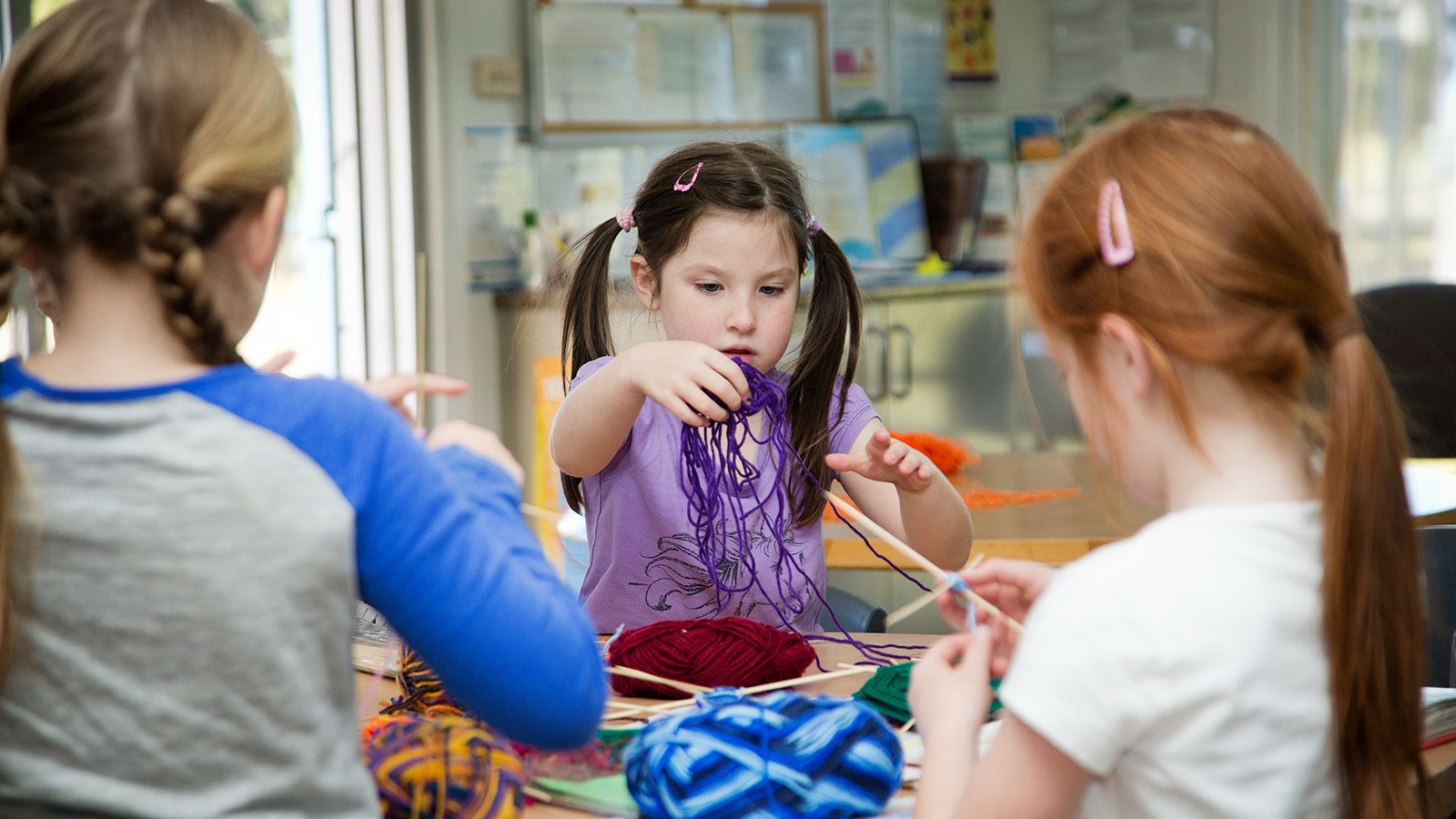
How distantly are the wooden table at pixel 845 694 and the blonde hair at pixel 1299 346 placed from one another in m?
0.14

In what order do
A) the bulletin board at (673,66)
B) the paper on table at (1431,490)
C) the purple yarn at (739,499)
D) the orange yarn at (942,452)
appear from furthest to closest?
the bulletin board at (673,66)
the orange yarn at (942,452)
the paper on table at (1431,490)
the purple yarn at (739,499)

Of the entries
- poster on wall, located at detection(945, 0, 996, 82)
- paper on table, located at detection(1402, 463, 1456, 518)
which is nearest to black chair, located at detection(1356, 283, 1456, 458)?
paper on table, located at detection(1402, 463, 1456, 518)

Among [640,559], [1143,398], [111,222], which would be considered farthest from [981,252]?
[111,222]

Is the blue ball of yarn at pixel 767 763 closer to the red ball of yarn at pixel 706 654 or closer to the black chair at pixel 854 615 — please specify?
the red ball of yarn at pixel 706 654

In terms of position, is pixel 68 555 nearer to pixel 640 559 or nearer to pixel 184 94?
pixel 184 94

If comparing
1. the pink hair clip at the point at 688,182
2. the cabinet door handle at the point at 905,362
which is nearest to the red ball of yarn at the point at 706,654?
the pink hair clip at the point at 688,182

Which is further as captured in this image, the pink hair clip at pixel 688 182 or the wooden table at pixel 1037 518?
the wooden table at pixel 1037 518

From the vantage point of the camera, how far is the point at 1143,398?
0.91 m

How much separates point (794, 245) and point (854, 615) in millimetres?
515

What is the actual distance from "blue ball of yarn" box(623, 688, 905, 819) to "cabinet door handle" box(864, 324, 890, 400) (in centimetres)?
330

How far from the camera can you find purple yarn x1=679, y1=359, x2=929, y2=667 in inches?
61.2

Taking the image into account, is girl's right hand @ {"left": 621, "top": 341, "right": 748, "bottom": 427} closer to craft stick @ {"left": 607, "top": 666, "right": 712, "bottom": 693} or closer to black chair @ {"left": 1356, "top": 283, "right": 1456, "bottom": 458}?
craft stick @ {"left": 607, "top": 666, "right": 712, "bottom": 693}

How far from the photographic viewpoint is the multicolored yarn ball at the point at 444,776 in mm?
863

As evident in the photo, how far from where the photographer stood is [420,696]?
3.66 ft
